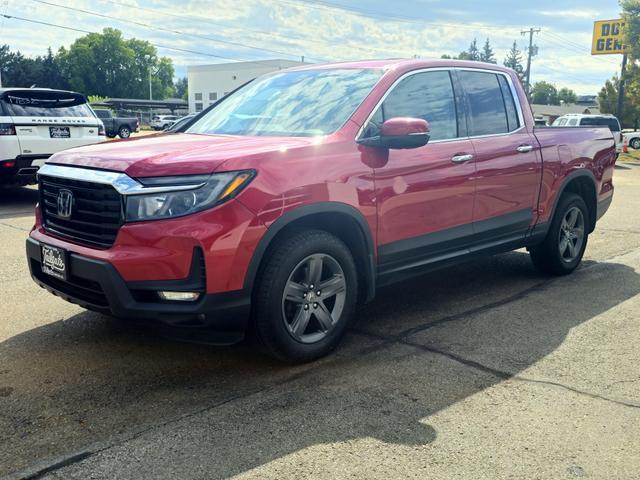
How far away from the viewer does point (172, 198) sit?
342 centimetres

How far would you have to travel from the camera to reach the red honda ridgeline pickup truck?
3.43 meters

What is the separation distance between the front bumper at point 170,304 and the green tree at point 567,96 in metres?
151

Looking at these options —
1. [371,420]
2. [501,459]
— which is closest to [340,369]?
[371,420]

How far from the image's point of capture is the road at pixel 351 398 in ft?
9.43

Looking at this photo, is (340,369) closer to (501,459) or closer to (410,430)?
(410,430)

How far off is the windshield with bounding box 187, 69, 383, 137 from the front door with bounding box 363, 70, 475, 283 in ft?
0.77

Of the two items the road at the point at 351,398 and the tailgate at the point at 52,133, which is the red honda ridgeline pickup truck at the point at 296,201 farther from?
the tailgate at the point at 52,133

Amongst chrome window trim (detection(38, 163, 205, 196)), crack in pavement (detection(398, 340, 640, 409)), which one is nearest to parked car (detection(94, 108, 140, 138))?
chrome window trim (detection(38, 163, 205, 196))

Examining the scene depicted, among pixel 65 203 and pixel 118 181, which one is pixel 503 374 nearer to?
pixel 118 181

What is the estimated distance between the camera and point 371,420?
3.26 m

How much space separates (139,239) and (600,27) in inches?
1832

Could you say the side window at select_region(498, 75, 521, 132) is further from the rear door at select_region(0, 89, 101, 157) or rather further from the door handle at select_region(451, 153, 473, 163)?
the rear door at select_region(0, 89, 101, 157)

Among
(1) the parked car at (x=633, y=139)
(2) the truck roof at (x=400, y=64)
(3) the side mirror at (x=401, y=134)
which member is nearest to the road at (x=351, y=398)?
(3) the side mirror at (x=401, y=134)

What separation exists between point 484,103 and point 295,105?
1.65 m
